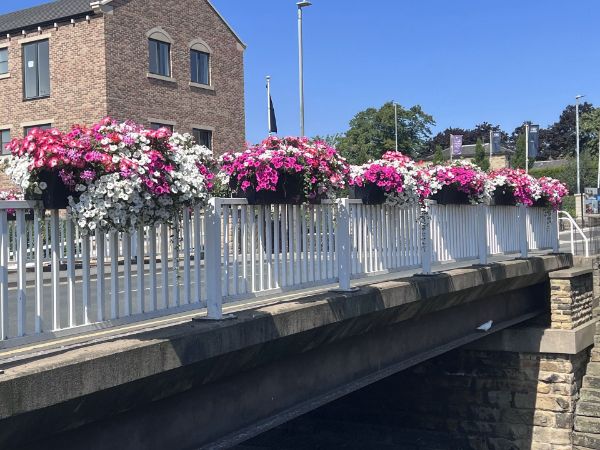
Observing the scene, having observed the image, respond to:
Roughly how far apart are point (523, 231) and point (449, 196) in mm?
3425

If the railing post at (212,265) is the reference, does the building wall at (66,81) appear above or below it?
above

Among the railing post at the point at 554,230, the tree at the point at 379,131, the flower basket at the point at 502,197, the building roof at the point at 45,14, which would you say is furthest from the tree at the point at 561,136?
the flower basket at the point at 502,197

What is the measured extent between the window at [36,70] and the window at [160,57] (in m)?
3.86

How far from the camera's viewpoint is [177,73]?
94.8 feet

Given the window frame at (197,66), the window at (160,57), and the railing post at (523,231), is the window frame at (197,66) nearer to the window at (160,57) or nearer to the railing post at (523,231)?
the window at (160,57)

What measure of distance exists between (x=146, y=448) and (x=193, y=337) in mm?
740

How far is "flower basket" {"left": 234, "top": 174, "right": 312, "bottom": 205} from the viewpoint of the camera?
5965 mm

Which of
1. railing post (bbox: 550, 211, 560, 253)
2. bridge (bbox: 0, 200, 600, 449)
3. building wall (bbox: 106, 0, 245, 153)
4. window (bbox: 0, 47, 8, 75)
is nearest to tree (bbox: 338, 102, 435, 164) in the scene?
building wall (bbox: 106, 0, 245, 153)

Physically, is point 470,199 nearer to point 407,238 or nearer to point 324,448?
point 407,238

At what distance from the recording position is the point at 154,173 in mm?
4336

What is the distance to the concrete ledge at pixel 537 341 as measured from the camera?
41.7 ft

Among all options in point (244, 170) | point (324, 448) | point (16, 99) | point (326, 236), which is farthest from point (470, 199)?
point (16, 99)

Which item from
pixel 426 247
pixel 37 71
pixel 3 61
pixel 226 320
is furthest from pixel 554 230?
pixel 3 61

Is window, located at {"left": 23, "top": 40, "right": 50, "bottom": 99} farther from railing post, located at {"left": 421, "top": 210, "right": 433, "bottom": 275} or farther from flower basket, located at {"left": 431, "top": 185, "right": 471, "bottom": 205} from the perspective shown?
railing post, located at {"left": 421, "top": 210, "right": 433, "bottom": 275}
